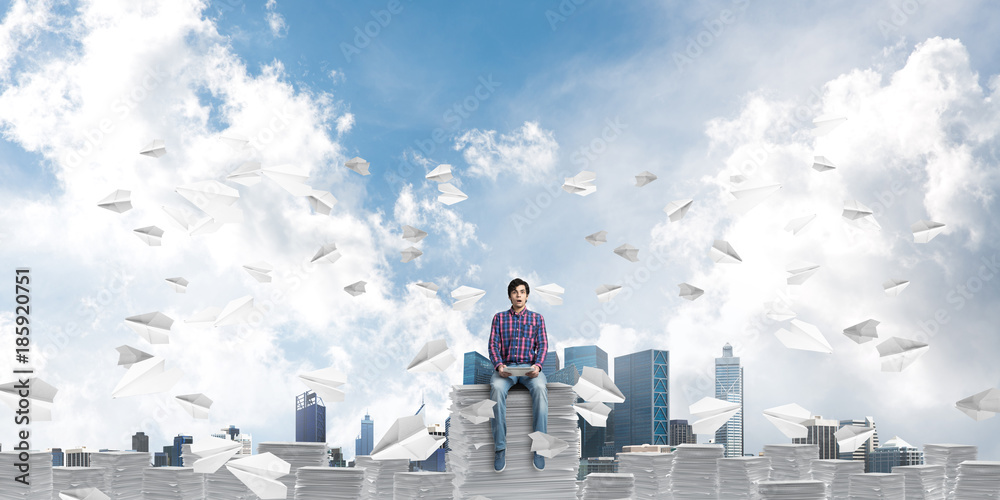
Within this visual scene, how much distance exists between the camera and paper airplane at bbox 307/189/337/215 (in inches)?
439

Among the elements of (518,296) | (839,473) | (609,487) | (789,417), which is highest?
(518,296)

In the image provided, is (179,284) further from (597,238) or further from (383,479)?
(597,238)

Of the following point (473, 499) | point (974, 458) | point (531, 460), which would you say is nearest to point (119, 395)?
point (473, 499)

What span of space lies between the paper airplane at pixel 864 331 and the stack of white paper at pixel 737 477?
2.64m

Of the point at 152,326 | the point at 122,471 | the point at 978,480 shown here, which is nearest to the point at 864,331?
the point at 978,480

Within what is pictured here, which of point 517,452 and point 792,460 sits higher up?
point 517,452

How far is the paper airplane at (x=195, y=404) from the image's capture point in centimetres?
1019

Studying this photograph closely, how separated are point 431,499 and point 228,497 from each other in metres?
2.91

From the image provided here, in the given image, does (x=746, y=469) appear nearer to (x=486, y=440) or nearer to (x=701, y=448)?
(x=701, y=448)

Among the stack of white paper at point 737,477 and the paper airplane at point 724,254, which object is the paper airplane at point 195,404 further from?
the paper airplane at point 724,254

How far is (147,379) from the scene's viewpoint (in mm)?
9562

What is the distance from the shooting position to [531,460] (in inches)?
343

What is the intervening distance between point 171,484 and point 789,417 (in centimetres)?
938

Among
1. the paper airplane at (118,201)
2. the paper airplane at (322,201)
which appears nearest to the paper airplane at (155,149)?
the paper airplane at (118,201)
